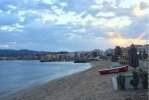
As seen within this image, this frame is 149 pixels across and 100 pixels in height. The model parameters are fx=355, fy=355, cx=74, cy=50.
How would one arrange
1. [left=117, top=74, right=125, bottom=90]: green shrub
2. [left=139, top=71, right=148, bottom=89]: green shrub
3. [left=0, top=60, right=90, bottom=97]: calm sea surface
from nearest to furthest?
1. [left=139, top=71, right=148, bottom=89]: green shrub
2. [left=117, top=74, right=125, bottom=90]: green shrub
3. [left=0, top=60, right=90, bottom=97]: calm sea surface

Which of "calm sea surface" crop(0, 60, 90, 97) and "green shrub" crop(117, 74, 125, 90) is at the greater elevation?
"green shrub" crop(117, 74, 125, 90)

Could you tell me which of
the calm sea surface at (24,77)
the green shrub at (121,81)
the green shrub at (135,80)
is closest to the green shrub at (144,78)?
the green shrub at (135,80)

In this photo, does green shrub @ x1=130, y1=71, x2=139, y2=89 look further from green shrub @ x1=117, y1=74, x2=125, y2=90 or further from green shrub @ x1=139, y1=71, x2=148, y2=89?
green shrub @ x1=117, y1=74, x2=125, y2=90

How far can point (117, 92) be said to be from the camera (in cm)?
1861

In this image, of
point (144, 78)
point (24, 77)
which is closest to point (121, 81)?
point (144, 78)

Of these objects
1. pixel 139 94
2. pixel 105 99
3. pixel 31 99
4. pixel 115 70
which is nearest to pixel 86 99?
pixel 105 99

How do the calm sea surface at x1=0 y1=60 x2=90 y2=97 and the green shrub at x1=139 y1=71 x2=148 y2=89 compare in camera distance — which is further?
the calm sea surface at x1=0 y1=60 x2=90 y2=97

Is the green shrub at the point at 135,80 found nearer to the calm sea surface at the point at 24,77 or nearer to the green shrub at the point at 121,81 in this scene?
the green shrub at the point at 121,81

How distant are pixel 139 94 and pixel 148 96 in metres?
1.21

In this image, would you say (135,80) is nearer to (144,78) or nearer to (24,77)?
(144,78)

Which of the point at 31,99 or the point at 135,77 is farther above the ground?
the point at 135,77

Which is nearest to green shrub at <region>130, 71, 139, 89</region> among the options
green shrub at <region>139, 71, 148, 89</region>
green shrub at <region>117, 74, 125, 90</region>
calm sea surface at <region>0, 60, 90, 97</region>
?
green shrub at <region>139, 71, 148, 89</region>

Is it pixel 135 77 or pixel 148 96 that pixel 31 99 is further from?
pixel 148 96

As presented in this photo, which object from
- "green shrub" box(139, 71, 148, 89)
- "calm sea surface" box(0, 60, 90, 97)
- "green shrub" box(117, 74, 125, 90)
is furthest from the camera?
"calm sea surface" box(0, 60, 90, 97)
